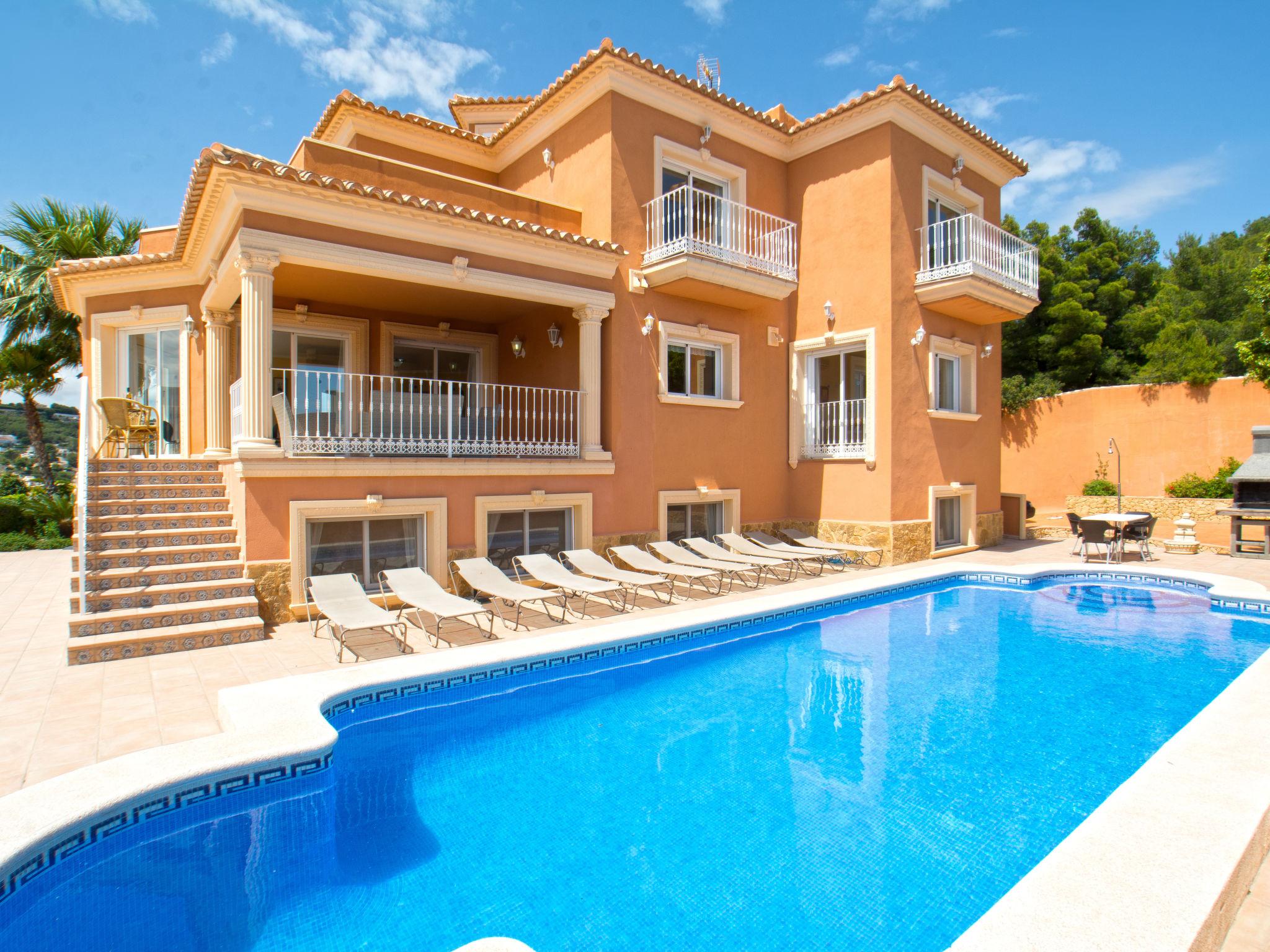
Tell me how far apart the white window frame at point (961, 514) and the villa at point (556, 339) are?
3.5 inches

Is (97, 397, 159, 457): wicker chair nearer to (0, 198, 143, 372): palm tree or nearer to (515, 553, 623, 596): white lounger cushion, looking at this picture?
(0, 198, 143, 372): palm tree

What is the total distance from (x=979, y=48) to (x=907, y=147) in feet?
9.66

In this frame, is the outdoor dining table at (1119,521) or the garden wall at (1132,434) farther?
the garden wall at (1132,434)

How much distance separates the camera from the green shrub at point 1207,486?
64.8ft

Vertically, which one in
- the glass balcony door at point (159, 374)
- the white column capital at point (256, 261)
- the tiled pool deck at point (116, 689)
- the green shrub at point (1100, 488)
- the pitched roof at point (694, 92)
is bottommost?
the tiled pool deck at point (116, 689)

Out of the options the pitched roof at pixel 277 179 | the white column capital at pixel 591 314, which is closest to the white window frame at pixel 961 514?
the white column capital at pixel 591 314

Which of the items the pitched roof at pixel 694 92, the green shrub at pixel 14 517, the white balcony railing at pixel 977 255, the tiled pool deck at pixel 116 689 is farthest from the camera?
the green shrub at pixel 14 517

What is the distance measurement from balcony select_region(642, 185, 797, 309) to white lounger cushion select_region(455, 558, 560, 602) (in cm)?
622

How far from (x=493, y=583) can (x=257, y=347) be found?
4431mm

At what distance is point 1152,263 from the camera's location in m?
30.7

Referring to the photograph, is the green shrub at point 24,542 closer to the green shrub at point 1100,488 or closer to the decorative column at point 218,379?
the decorative column at point 218,379

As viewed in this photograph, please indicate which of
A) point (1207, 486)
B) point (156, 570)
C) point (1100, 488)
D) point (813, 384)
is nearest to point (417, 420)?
point (156, 570)

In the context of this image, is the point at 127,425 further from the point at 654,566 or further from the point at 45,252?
the point at 45,252

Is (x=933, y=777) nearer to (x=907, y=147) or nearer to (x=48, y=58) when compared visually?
(x=907, y=147)
